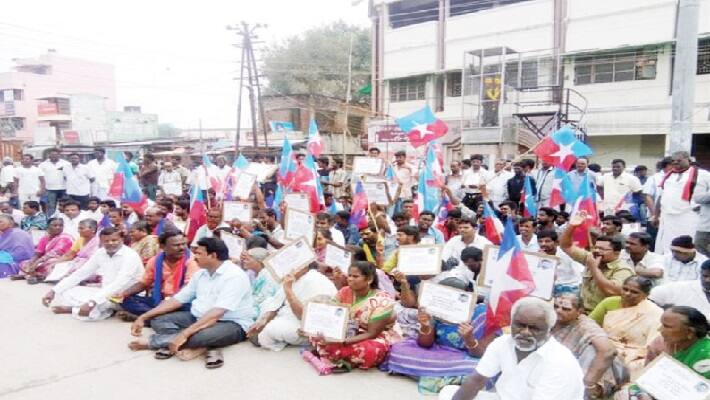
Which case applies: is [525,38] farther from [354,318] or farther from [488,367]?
[488,367]

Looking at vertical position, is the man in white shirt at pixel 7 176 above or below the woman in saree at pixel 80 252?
above

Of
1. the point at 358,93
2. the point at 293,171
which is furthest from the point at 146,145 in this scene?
the point at 293,171

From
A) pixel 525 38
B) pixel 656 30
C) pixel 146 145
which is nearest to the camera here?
pixel 656 30

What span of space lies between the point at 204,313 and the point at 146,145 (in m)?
28.2

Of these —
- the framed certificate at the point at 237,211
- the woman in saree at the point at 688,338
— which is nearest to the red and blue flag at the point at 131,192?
the framed certificate at the point at 237,211

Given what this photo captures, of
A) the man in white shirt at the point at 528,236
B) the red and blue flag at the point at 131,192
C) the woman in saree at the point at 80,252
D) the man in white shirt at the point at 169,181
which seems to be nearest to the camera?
the man in white shirt at the point at 528,236

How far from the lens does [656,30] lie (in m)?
17.3

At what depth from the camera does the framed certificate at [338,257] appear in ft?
18.1

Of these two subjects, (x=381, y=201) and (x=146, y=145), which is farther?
(x=146, y=145)

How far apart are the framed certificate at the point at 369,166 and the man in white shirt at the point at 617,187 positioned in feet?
11.6

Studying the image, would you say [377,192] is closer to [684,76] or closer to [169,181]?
[684,76]

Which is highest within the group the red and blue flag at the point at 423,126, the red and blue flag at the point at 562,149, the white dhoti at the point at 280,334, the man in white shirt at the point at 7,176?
the red and blue flag at the point at 423,126

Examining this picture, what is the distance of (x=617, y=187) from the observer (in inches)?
335

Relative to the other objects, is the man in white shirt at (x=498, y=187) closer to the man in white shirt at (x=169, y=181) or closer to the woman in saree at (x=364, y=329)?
the woman in saree at (x=364, y=329)
